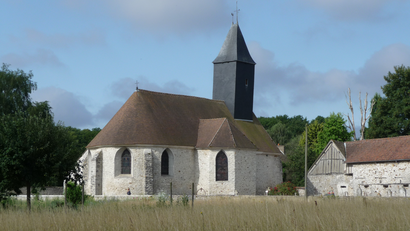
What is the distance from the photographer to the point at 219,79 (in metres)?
37.3

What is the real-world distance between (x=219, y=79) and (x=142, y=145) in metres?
9.97

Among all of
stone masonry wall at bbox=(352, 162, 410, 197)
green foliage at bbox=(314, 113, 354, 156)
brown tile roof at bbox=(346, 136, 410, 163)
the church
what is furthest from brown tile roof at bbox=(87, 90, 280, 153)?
green foliage at bbox=(314, 113, 354, 156)

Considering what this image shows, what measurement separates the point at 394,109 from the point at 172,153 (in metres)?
20.4

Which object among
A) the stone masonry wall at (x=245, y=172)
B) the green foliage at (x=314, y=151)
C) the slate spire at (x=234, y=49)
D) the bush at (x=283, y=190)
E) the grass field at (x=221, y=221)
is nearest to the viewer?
the grass field at (x=221, y=221)

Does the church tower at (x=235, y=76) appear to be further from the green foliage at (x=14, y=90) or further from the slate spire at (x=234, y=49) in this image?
the green foliage at (x=14, y=90)

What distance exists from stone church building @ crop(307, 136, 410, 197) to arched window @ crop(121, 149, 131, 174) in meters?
12.5

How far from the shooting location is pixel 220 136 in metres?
31.3

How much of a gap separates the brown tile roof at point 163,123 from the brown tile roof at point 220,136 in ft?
0.29

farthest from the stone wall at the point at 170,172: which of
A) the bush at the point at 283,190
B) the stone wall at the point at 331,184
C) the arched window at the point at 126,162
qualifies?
the stone wall at the point at 331,184

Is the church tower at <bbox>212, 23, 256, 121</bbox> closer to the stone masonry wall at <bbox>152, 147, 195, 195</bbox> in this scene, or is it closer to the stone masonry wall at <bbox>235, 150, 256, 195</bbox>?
the stone masonry wall at <bbox>235, 150, 256, 195</bbox>

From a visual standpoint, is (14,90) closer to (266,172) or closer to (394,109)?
(266,172)

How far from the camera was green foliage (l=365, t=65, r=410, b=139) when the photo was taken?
4028 centimetres

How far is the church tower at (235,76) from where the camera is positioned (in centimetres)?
3656

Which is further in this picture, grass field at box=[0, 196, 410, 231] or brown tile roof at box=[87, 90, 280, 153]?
brown tile roof at box=[87, 90, 280, 153]
